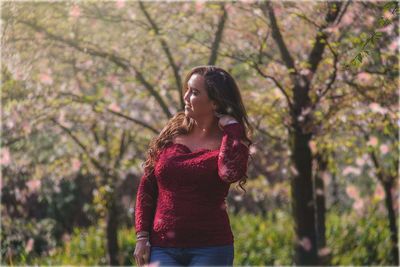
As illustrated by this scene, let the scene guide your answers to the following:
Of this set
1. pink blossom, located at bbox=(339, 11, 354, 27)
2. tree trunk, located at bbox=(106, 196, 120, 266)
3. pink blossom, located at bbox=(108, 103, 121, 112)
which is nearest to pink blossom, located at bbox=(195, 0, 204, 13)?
pink blossom, located at bbox=(339, 11, 354, 27)

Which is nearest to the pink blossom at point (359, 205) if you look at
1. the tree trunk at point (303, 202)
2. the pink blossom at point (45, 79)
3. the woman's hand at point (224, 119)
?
the tree trunk at point (303, 202)

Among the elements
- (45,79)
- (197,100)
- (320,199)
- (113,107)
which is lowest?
(320,199)

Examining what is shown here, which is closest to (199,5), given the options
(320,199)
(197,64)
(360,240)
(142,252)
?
(197,64)

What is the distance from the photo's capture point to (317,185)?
981 centimetres

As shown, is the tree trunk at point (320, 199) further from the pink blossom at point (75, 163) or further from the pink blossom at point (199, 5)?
the pink blossom at point (75, 163)

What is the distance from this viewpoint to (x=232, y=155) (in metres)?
3.75

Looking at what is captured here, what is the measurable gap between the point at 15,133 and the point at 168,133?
479 cm

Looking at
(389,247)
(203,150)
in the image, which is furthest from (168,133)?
(389,247)

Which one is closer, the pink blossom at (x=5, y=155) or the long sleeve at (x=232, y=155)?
the long sleeve at (x=232, y=155)

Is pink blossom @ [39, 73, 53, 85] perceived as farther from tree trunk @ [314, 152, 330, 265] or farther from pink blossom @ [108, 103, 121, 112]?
tree trunk @ [314, 152, 330, 265]

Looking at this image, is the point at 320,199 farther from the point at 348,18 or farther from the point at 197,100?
the point at 197,100

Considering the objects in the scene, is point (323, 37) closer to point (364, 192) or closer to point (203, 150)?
point (203, 150)

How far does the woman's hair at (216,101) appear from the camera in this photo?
3.96 m

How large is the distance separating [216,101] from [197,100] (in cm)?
10
